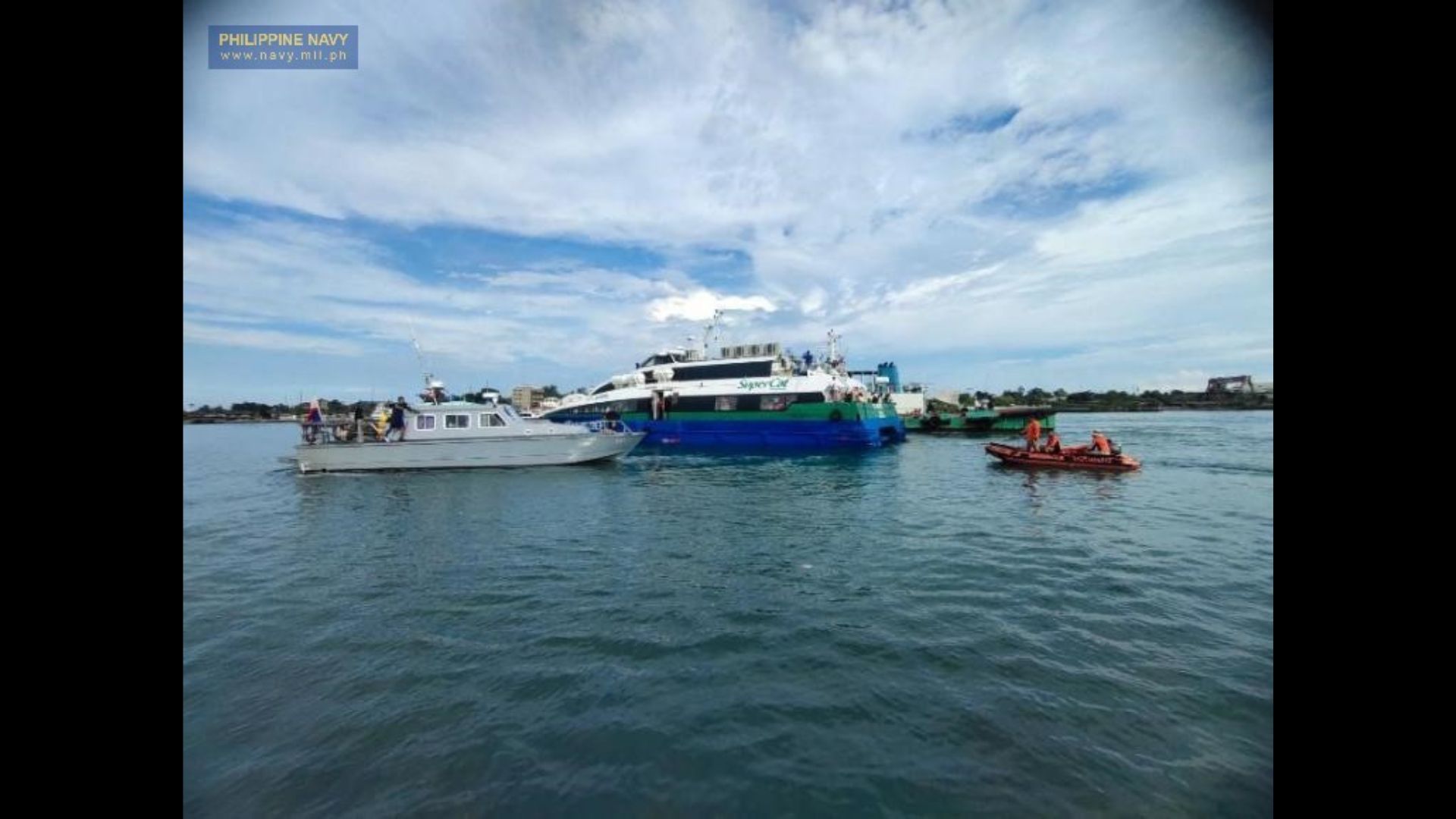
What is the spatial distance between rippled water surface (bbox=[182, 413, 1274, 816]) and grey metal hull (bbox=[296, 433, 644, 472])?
7982 millimetres

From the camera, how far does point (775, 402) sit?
29.6 meters

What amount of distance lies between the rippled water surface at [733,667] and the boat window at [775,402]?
17238mm

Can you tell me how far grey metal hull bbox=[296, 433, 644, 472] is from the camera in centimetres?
2014

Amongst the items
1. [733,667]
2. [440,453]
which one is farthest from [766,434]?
[733,667]

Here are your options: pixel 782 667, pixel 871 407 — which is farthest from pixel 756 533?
pixel 871 407

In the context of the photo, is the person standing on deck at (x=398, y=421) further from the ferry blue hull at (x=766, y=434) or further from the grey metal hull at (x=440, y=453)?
the ferry blue hull at (x=766, y=434)

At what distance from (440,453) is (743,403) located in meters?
16.8

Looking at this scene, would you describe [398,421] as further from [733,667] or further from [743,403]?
[733,667]

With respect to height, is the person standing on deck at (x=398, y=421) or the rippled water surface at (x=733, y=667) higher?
the person standing on deck at (x=398, y=421)

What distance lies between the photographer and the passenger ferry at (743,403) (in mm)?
28828

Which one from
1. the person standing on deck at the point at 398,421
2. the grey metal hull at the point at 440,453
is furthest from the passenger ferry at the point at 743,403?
the person standing on deck at the point at 398,421

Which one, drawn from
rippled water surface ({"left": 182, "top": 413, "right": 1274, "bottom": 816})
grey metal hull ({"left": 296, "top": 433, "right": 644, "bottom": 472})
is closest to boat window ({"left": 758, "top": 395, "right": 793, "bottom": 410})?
grey metal hull ({"left": 296, "top": 433, "right": 644, "bottom": 472})
